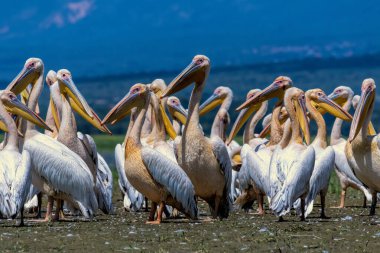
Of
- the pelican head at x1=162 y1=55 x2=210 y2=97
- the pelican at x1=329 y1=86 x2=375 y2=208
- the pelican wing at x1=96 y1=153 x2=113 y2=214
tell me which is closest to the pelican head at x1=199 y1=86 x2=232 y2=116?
the pelican at x1=329 y1=86 x2=375 y2=208

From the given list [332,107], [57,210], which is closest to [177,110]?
[332,107]

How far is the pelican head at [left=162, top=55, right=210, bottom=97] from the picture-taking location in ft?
37.2

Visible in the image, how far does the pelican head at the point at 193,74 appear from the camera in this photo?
37.2 feet

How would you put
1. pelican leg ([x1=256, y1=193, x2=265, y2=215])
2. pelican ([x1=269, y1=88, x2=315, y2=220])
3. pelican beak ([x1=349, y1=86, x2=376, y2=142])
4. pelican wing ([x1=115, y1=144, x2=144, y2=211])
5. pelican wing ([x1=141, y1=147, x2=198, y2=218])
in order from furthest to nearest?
1. pelican wing ([x1=115, y1=144, x2=144, y2=211])
2. pelican leg ([x1=256, y1=193, x2=265, y2=215])
3. pelican beak ([x1=349, y1=86, x2=376, y2=142])
4. pelican ([x1=269, y1=88, x2=315, y2=220])
5. pelican wing ([x1=141, y1=147, x2=198, y2=218])

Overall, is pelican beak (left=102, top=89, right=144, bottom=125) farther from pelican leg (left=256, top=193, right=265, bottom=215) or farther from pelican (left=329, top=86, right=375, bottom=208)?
pelican (left=329, top=86, right=375, bottom=208)

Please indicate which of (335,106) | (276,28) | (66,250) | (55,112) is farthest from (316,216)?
(276,28)

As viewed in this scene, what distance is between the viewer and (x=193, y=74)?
11.4 metres

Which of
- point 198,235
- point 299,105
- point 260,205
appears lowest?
point 198,235

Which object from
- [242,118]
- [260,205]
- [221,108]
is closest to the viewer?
[260,205]

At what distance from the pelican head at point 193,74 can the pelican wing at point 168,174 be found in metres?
Result: 1.14

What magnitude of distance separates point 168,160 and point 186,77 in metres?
1.25

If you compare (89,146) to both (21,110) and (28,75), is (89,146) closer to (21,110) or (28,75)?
(21,110)

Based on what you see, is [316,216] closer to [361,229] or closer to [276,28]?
[361,229]

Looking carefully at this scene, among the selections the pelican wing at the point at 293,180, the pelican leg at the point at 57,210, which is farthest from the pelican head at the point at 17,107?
the pelican wing at the point at 293,180
